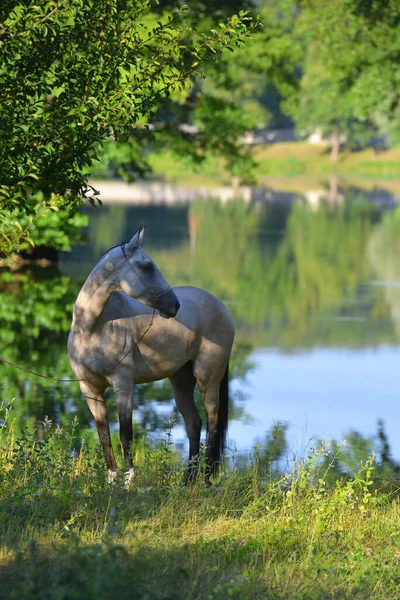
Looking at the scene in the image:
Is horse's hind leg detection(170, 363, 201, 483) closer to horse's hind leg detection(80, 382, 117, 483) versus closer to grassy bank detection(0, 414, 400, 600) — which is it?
grassy bank detection(0, 414, 400, 600)

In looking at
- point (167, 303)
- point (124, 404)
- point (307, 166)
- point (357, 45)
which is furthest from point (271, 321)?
point (307, 166)

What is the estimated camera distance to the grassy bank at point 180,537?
6.59m

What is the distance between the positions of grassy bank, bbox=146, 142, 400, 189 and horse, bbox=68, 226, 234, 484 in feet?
263

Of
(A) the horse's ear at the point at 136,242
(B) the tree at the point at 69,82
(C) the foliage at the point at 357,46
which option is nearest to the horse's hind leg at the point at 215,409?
(A) the horse's ear at the point at 136,242

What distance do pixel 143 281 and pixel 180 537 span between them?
2116 mm

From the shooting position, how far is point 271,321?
23.6m

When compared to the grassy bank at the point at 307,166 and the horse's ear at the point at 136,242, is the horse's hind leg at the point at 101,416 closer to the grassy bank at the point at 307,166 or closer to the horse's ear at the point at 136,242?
the horse's ear at the point at 136,242

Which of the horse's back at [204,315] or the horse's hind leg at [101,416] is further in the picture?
the horse's back at [204,315]

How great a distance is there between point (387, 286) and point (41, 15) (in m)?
21.9

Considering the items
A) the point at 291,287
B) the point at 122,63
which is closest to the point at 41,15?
the point at 122,63

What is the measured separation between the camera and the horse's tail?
10430 mm

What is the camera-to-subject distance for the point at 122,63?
376 inches

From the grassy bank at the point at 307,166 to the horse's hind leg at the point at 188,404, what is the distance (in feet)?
263

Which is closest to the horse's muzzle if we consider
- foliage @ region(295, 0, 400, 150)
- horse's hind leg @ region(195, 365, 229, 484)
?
horse's hind leg @ region(195, 365, 229, 484)
